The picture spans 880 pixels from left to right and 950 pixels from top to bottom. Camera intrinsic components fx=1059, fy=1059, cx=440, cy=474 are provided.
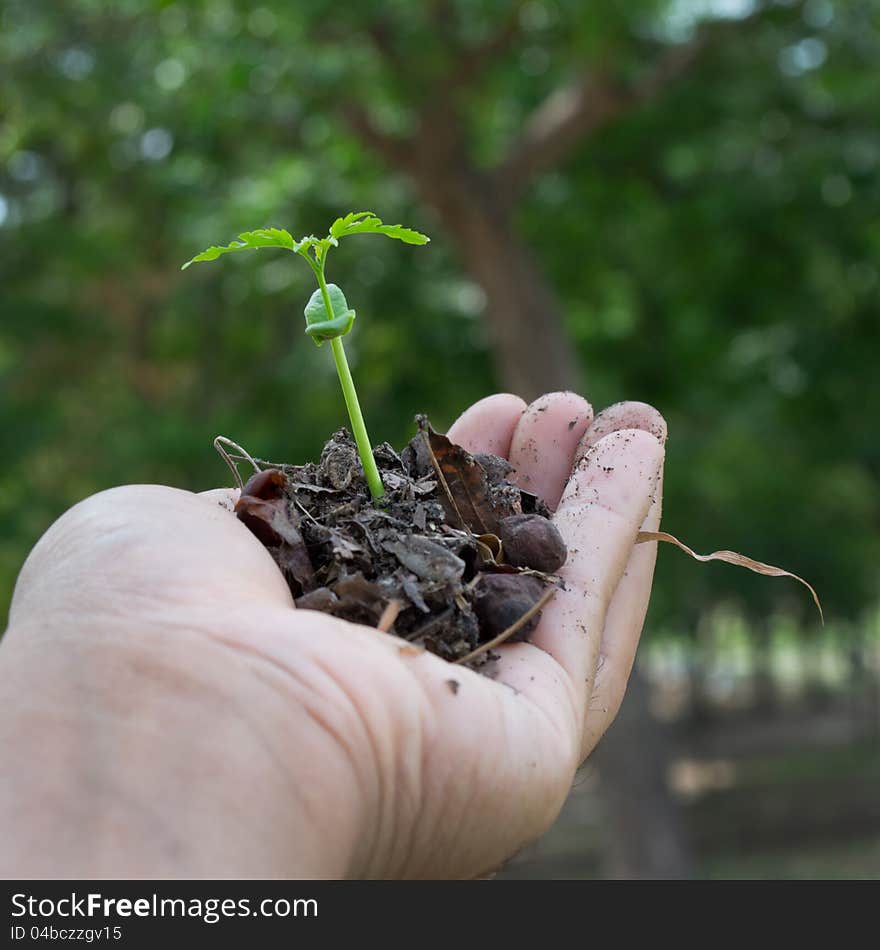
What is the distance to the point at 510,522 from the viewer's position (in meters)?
2.14

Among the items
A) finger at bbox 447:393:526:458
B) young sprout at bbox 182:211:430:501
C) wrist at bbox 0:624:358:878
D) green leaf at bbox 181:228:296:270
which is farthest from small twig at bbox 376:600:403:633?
finger at bbox 447:393:526:458

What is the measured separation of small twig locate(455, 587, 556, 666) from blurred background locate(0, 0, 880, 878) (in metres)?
4.73

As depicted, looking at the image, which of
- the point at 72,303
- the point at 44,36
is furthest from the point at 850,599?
the point at 44,36

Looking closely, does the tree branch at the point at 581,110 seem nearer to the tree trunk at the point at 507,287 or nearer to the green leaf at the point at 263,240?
the tree trunk at the point at 507,287

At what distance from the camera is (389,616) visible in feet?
5.89

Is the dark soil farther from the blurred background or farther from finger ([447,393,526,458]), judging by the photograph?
the blurred background

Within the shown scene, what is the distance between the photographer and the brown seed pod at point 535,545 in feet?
6.73

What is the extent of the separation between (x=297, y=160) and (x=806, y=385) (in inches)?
160

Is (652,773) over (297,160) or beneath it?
beneath

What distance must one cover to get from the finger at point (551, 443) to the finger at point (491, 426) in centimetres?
10

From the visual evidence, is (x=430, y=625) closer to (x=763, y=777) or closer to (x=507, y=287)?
(x=507, y=287)

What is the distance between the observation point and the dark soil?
1.87 meters

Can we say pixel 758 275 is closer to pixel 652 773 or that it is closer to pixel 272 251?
pixel 272 251

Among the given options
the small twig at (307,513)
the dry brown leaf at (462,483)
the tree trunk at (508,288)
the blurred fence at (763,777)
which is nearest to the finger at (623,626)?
the dry brown leaf at (462,483)
